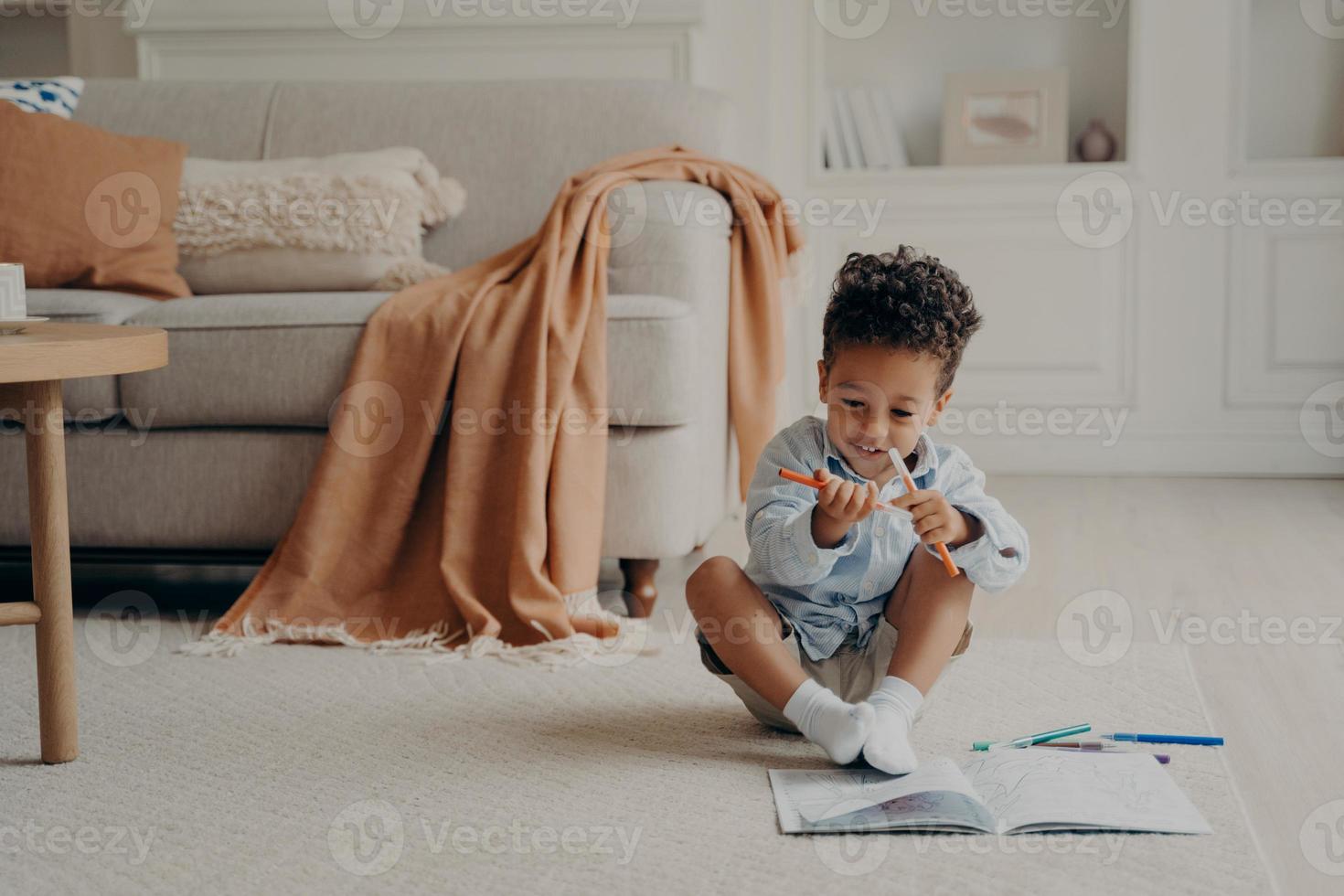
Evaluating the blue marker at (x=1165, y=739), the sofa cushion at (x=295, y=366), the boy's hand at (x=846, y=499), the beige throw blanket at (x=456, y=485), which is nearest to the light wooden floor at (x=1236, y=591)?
the blue marker at (x=1165, y=739)

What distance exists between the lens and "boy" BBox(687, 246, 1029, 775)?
1.31m

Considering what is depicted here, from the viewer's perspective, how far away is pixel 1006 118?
336 centimetres

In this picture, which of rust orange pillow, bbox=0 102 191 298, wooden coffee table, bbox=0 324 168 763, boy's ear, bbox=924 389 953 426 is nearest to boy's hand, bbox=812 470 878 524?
boy's ear, bbox=924 389 953 426

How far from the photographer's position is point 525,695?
1642 millimetres

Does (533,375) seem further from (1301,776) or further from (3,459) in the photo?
(1301,776)

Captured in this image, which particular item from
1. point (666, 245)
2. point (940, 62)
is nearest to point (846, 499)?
point (666, 245)

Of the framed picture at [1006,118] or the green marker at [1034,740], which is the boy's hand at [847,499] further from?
the framed picture at [1006,118]

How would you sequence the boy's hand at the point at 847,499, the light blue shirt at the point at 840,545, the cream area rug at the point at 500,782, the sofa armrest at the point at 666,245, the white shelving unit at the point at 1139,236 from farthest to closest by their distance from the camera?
the white shelving unit at the point at 1139,236 < the sofa armrest at the point at 666,245 < the light blue shirt at the point at 840,545 < the boy's hand at the point at 847,499 < the cream area rug at the point at 500,782

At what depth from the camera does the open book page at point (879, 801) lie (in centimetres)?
119

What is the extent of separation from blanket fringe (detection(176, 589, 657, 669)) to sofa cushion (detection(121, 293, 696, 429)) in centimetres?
29

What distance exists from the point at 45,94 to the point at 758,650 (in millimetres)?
1949

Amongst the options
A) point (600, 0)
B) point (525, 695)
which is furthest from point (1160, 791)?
point (600, 0)

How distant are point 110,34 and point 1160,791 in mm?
3197

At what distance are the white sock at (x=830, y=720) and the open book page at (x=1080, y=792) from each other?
119mm
